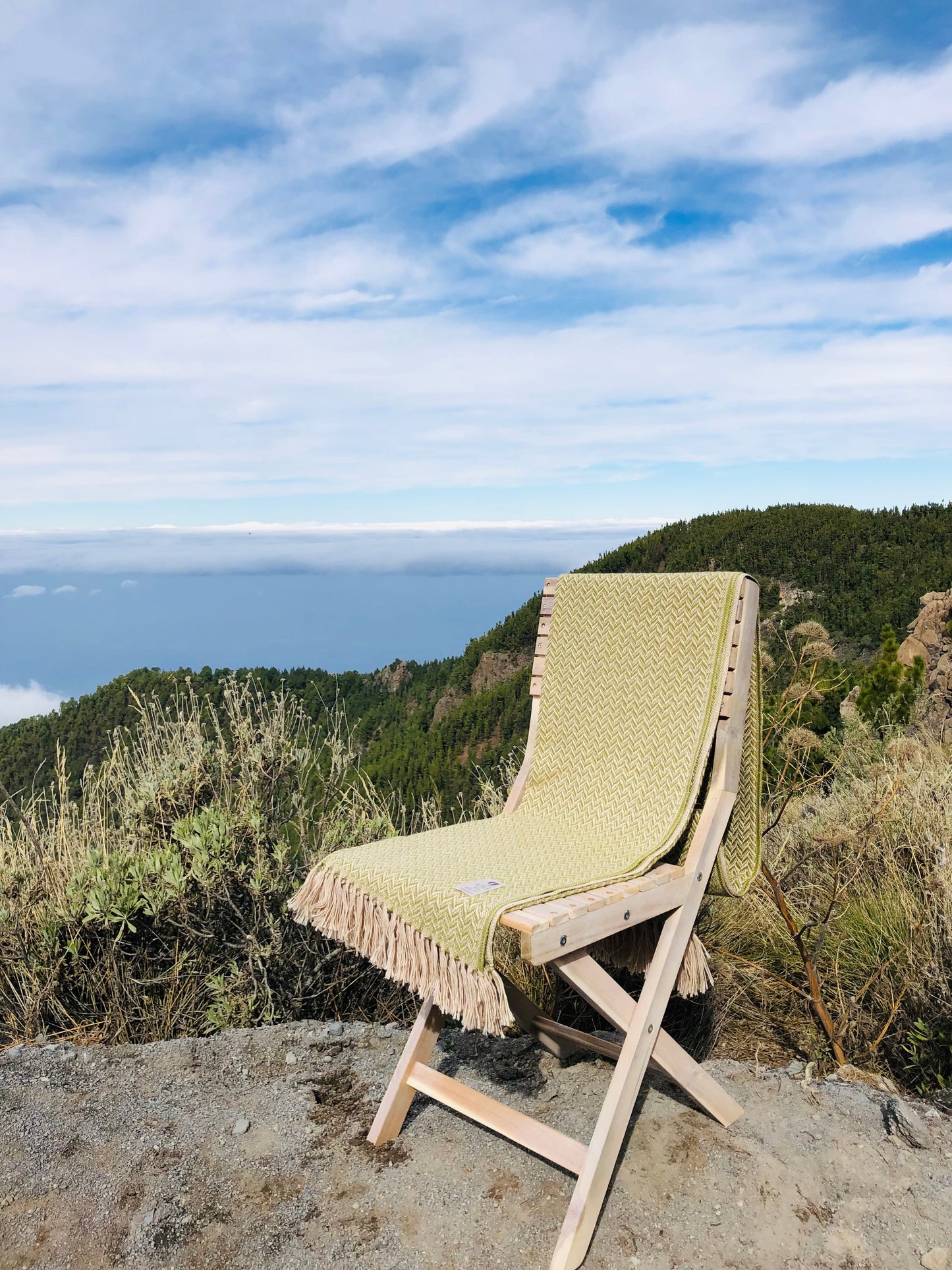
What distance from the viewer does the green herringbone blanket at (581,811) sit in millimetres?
1825

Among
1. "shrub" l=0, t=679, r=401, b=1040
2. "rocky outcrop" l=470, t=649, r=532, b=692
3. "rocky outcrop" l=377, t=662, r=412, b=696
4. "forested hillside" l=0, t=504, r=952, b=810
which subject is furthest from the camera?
"rocky outcrop" l=377, t=662, r=412, b=696

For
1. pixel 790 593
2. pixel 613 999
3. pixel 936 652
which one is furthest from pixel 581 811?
pixel 790 593

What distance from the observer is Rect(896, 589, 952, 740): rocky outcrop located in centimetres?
678

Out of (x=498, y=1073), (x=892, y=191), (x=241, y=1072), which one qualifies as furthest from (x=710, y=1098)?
(x=892, y=191)

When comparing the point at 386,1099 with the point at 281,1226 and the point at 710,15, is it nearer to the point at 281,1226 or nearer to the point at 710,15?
the point at 281,1226

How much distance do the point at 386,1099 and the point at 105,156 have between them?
5539 mm

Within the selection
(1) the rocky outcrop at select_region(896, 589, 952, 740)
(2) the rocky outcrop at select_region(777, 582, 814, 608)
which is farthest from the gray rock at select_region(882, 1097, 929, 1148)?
(2) the rocky outcrop at select_region(777, 582, 814, 608)

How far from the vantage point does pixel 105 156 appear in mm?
5223

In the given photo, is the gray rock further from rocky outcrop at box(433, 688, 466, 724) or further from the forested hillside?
rocky outcrop at box(433, 688, 466, 724)

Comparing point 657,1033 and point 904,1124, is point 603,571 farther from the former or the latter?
point 657,1033

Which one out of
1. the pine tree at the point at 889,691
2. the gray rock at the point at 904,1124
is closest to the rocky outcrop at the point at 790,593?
the pine tree at the point at 889,691

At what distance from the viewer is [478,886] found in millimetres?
1839

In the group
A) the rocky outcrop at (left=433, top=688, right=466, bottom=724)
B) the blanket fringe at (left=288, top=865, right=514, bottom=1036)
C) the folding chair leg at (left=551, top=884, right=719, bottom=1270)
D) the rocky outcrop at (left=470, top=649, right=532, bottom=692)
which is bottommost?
the rocky outcrop at (left=433, top=688, right=466, bottom=724)

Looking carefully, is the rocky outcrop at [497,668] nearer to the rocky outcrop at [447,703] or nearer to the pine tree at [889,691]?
the rocky outcrop at [447,703]
